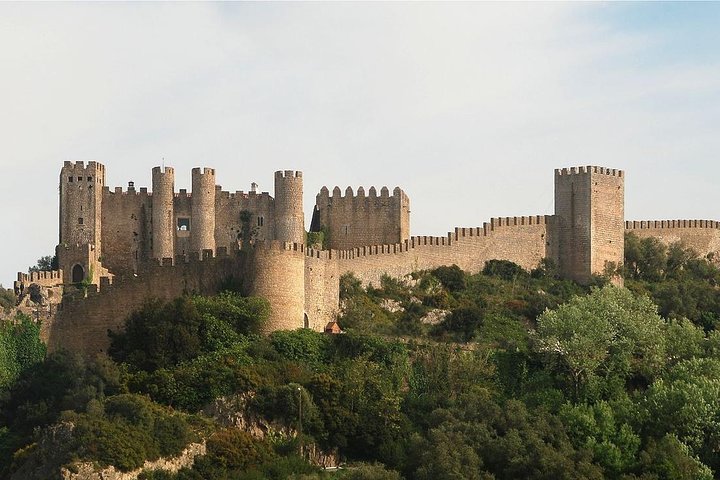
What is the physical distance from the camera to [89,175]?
7319cm

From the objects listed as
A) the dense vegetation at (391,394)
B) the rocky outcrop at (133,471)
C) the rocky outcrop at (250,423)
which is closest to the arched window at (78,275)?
the dense vegetation at (391,394)

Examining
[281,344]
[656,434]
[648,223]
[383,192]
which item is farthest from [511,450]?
[648,223]

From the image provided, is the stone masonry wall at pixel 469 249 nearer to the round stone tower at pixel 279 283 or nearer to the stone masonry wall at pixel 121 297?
the stone masonry wall at pixel 121 297

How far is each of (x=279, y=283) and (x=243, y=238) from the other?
31.4 feet

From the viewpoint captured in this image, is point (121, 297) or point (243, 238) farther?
point (243, 238)

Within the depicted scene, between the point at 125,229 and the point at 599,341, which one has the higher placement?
the point at 125,229

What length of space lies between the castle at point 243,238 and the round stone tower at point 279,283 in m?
1.72

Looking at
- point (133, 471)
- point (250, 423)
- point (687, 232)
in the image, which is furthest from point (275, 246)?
point (687, 232)

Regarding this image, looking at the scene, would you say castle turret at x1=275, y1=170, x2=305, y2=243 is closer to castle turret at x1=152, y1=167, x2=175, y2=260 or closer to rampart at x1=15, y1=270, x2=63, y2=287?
castle turret at x1=152, y1=167, x2=175, y2=260

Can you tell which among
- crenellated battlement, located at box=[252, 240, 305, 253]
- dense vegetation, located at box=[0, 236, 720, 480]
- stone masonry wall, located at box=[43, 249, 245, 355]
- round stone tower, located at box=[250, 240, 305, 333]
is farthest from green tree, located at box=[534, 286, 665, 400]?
stone masonry wall, located at box=[43, 249, 245, 355]

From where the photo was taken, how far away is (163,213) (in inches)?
2859

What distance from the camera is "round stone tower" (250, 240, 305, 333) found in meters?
62.7

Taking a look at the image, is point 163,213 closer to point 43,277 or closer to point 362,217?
point 43,277

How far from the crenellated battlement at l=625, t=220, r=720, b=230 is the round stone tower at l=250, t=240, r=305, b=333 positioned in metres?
19.5
